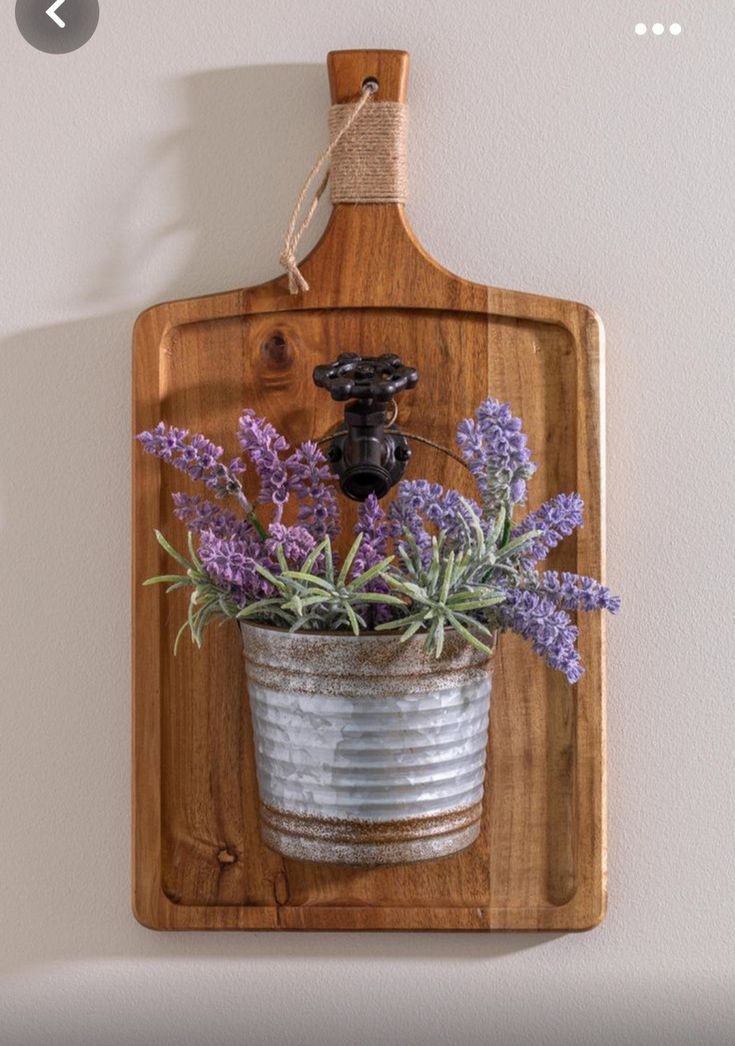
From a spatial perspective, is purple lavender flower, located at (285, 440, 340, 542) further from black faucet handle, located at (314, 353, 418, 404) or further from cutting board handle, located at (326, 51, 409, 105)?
cutting board handle, located at (326, 51, 409, 105)

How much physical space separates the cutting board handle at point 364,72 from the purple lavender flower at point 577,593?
1.34ft

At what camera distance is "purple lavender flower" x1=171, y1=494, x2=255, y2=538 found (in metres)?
0.72

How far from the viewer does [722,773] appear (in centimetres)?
85

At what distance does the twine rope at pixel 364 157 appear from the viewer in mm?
811

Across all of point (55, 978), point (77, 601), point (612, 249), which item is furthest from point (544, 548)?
point (55, 978)

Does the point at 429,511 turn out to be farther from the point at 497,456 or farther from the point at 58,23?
the point at 58,23

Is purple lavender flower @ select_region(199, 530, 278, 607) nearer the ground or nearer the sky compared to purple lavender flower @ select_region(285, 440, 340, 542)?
nearer the ground

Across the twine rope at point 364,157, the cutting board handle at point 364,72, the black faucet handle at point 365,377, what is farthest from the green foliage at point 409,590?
the cutting board handle at point 364,72

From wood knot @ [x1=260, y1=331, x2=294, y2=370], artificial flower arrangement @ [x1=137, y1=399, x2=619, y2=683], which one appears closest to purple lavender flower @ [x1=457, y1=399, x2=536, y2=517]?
artificial flower arrangement @ [x1=137, y1=399, x2=619, y2=683]

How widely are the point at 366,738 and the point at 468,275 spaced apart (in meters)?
0.39

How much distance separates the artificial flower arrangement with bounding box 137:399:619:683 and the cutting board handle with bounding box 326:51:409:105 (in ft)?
0.95

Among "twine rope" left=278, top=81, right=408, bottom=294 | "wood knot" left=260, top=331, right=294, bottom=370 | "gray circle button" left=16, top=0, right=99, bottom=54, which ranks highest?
"gray circle button" left=16, top=0, right=99, bottom=54

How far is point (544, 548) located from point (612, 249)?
11.3 inches

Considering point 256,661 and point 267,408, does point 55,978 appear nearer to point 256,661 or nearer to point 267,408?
point 256,661
